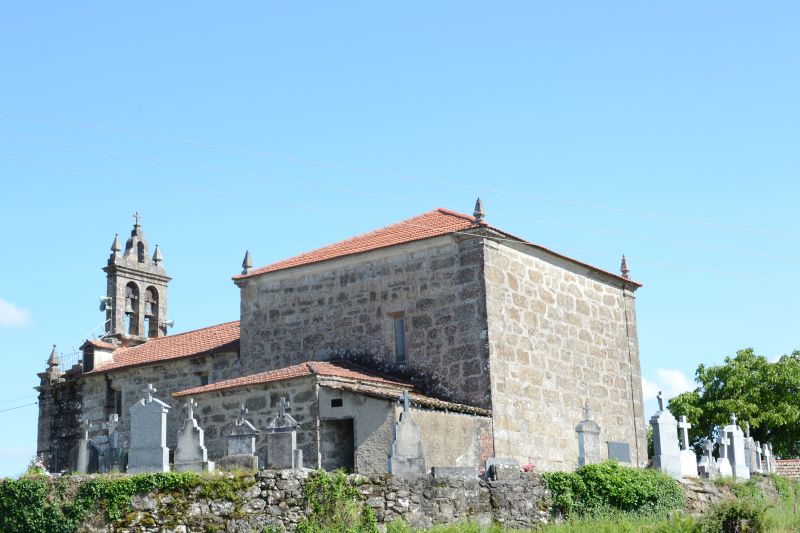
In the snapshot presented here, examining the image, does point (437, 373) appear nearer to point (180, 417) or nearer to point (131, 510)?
point (180, 417)

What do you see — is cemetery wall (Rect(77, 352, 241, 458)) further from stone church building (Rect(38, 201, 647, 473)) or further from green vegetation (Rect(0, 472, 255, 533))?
green vegetation (Rect(0, 472, 255, 533))

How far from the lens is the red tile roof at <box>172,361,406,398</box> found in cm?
2298

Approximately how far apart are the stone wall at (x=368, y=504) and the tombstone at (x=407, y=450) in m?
0.62

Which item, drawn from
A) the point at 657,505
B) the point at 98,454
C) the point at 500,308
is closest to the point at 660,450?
the point at 657,505

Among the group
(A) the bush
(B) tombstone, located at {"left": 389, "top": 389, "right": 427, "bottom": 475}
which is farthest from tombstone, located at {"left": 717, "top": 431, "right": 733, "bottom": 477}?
(B) tombstone, located at {"left": 389, "top": 389, "right": 427, "bottom": 475}

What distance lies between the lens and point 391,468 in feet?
59.6

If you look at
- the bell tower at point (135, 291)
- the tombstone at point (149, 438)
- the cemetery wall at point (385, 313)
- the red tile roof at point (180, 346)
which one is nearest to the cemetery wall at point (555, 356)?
the cemetery wall at point (385, 313)

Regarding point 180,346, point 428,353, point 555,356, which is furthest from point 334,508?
point 180,346

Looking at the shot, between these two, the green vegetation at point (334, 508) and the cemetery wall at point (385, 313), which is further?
the cemetery wall at point (385, 313)

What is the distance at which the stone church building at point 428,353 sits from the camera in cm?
2270

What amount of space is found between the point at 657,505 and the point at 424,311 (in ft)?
24.3

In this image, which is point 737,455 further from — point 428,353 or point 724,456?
point 428,353

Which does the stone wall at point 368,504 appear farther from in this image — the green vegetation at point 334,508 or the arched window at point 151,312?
the arched window at point 151,312

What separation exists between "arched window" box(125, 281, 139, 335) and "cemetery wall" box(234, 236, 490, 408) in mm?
9836
